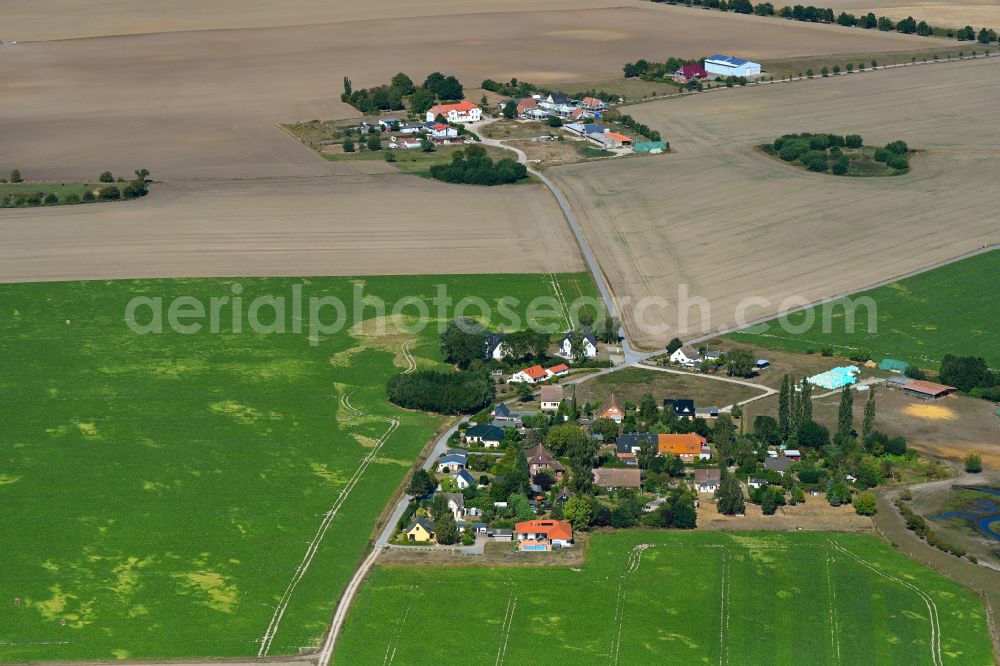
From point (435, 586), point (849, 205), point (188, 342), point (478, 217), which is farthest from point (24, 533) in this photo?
point (849, 205)

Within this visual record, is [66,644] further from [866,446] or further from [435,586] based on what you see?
[866,446]

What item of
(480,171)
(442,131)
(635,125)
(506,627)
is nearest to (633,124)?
(635,125)

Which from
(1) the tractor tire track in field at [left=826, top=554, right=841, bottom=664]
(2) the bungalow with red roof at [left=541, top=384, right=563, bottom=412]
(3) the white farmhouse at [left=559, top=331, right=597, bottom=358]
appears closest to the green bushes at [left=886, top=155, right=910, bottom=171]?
(3) the white farmhouse at [left=559, top=331, right=597, bottom=358]

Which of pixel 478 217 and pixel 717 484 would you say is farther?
pixel 478 217

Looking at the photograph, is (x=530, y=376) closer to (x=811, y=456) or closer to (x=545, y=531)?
(x=811, y=456)

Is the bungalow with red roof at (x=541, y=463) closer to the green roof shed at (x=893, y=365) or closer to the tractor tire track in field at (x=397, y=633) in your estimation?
the tractor tire track in field at (x=397, y=633)

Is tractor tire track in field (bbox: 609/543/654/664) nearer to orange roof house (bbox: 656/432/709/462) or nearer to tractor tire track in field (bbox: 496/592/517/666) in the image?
tractor tire track in field (bbox: 496/592/517/666)
